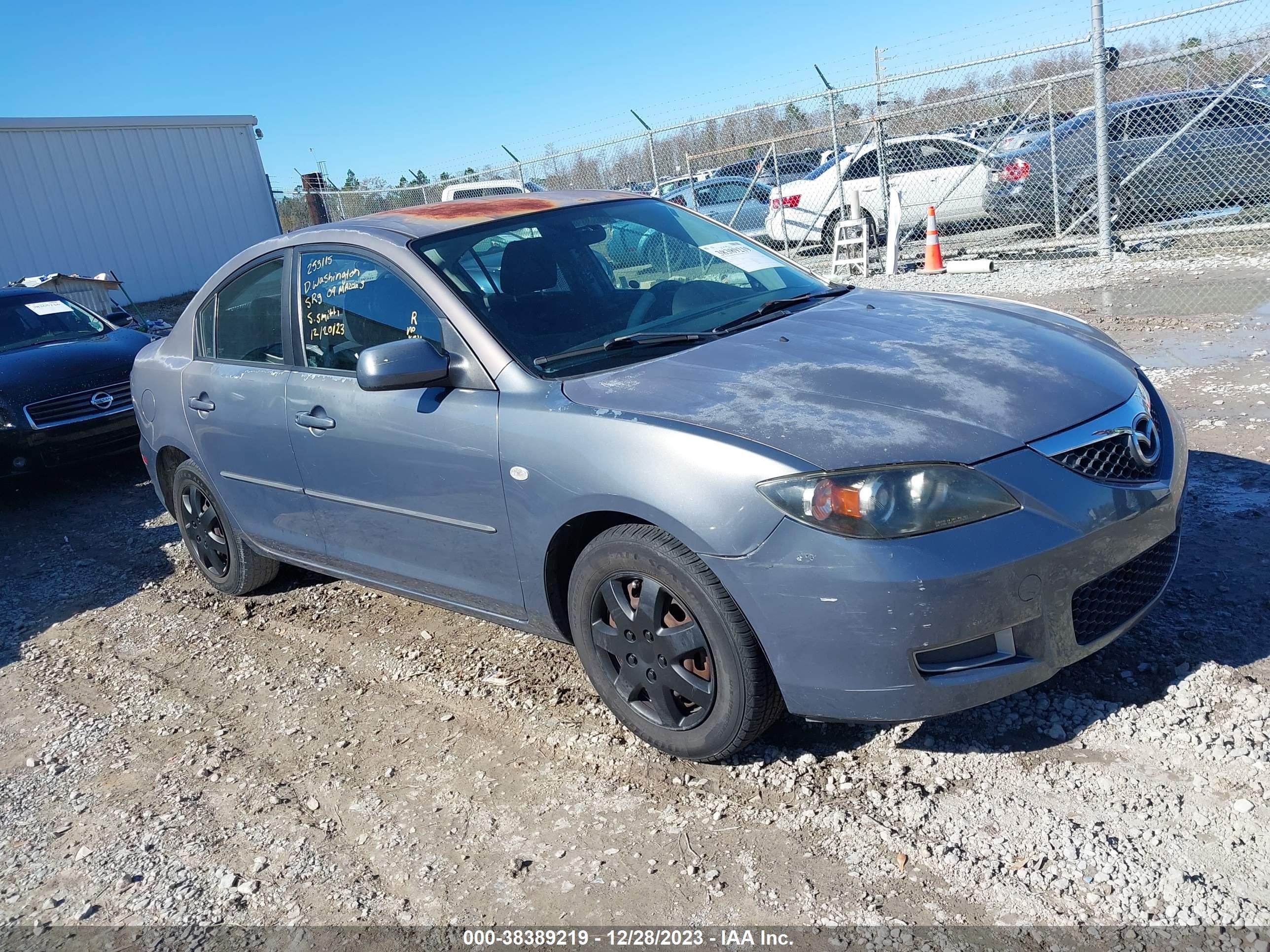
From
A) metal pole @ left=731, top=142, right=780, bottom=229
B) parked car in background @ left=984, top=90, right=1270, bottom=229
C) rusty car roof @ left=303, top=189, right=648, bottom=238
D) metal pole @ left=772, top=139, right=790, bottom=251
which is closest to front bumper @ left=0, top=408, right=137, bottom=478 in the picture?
rusty car roof @ left=303, top=189, right=648, bottom=238

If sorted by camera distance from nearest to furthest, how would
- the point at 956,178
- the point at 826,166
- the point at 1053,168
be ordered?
the point at 1053,168 → the point at 956,178 → the point at 826,166

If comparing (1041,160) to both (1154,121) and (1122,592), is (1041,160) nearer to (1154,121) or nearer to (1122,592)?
(1154,121)

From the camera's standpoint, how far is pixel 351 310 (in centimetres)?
395

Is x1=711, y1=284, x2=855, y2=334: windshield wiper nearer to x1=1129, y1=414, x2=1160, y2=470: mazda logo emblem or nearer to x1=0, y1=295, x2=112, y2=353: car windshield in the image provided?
x1=1129, y1=414, x2=1160, y2=470: mazda logo emblem

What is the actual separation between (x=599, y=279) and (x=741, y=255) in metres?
0.74

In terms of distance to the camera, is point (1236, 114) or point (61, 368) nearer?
point (61, 368)

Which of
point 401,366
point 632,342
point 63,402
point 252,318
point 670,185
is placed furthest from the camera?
point 670,185

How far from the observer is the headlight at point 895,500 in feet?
8.43

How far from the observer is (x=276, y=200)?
2620 cm

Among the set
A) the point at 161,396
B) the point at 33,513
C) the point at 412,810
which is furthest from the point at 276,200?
the point at 412,810

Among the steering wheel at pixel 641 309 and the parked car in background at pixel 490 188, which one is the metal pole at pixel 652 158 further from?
the steering wheel at pixel 641 309

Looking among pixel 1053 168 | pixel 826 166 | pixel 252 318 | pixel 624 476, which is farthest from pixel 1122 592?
pixel 826 166

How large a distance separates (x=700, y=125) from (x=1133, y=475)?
47.6ft

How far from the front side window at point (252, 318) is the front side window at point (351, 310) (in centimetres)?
20
